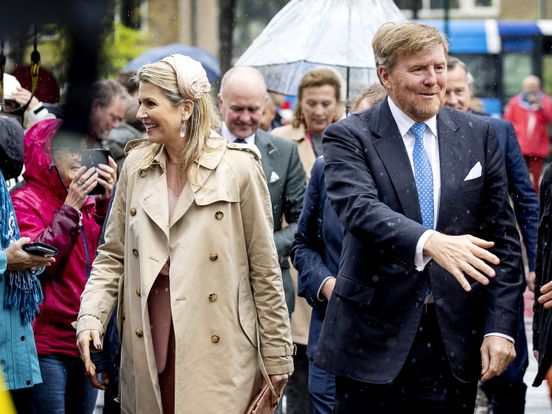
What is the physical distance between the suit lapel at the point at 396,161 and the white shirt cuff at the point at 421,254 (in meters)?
0.32

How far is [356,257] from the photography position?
409 centimetres

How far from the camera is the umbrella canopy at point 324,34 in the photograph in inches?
318

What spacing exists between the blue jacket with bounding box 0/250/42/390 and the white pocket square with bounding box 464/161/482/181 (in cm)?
208

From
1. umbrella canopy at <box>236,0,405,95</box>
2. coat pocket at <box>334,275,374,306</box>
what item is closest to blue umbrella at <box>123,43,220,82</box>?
umbrella canopy at <box>236,0,405,95</box>

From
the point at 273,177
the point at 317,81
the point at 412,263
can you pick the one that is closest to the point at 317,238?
the point at 273,177

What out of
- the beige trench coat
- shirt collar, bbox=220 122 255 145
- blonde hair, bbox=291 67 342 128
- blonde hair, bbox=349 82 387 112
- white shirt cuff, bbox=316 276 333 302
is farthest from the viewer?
blonde hair, bbox=291 67 342 128

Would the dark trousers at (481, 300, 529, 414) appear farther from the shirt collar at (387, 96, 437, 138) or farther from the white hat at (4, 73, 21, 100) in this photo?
the white hat at (4, 73, 21, 100)

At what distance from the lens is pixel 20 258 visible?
4570mm

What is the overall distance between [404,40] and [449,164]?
1.70 ft

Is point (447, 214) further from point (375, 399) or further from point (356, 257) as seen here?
point (375, 399)

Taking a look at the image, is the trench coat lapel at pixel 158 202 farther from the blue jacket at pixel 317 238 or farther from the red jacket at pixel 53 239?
the blue jacket at pixel 317 238

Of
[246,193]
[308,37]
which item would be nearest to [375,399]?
[246,193]

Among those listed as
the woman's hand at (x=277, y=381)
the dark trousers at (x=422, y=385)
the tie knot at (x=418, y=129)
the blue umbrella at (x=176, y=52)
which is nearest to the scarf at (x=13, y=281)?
the woman's hand at (x=277, y=381)

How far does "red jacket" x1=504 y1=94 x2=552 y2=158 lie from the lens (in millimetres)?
27172
